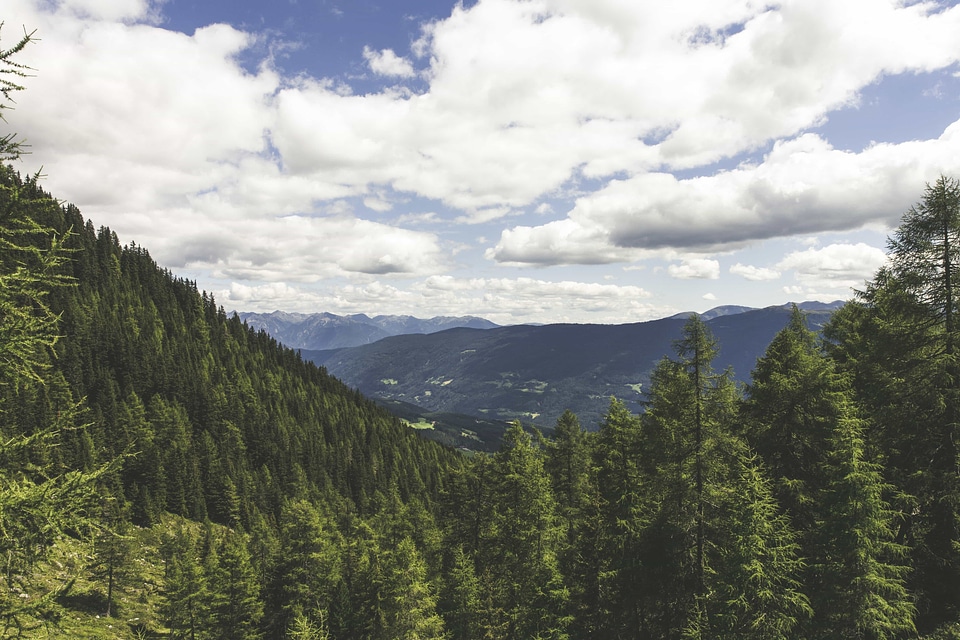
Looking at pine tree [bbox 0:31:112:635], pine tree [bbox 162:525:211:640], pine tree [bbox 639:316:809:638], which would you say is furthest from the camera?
pine tree [bbox 162:525:211:640]

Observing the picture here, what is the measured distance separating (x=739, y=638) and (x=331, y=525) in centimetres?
6188

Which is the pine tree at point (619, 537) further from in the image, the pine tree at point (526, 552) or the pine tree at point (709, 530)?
the pine tree at point (526, 552)

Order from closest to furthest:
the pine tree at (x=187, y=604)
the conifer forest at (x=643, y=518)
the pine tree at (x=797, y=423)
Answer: the conifer forest at (x=643, y=518)
the pine tree at (x=797, y=423)
the pine tree at (x=187, y=604)

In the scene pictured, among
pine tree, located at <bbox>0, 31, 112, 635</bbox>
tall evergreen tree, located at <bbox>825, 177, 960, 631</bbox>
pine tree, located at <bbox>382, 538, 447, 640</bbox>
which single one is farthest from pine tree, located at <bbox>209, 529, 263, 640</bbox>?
tall evergreen tree, located at <bbox>825, 177, 960, 631</bbox>

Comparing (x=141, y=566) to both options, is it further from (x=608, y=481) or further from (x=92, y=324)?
(x=92, y=324)

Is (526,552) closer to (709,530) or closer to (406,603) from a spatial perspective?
(406,603)

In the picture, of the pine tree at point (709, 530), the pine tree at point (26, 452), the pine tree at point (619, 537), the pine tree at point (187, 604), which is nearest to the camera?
the pine tree at point (26, 452)

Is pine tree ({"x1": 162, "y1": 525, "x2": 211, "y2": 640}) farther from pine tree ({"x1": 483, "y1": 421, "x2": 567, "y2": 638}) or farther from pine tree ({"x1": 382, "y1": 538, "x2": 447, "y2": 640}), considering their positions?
pine tree ({"x1": 483, "y1": 421, "x2": 567, "y2": 638})

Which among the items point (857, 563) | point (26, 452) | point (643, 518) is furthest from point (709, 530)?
point (26, 452)

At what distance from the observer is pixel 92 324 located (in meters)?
127

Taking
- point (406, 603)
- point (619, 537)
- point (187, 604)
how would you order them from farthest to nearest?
1. point (187, 604)
2. point (406, 603)
3. point (619, 537)

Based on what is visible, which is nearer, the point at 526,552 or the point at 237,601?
the point at 526,552

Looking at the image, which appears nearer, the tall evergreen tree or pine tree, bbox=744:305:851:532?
the tall evergreen tree

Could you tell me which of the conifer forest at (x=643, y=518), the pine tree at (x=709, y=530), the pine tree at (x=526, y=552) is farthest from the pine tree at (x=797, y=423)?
the pine tree at (x=526, y=552)
